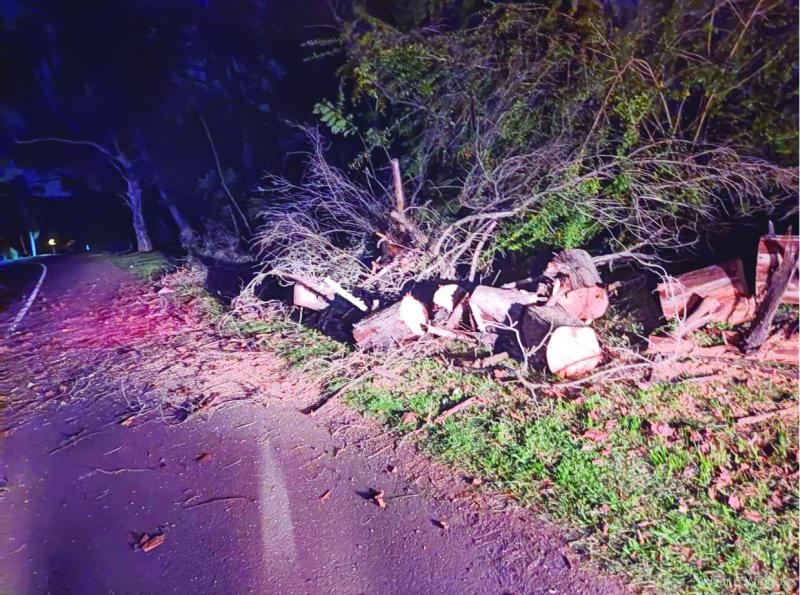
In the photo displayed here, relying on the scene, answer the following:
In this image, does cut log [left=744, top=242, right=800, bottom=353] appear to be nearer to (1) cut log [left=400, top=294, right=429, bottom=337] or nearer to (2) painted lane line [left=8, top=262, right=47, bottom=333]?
(1) cut log [left=400, top=294, right=429, bottom=337]

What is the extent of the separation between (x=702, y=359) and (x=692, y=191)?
2.07m

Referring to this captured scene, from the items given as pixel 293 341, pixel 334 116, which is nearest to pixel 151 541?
pixel 293 341

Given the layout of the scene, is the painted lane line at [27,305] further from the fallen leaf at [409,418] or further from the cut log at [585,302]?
the cut log at [585,302]

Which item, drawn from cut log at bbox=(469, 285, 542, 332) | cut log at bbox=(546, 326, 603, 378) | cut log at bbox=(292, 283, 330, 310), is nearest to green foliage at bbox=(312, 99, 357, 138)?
cut log at bbox=(292, 283, 330, 310)

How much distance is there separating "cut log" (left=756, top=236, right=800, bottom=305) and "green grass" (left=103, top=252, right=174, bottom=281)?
10404mm

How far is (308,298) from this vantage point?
20.3 feet

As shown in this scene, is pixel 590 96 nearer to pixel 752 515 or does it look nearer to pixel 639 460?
pixel 639 460

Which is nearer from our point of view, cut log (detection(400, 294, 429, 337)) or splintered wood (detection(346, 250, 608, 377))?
splintered wood (detection(346, 250, 608, 377))

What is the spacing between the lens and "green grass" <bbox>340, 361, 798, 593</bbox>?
8.09 ft

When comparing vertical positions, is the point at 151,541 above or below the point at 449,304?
below

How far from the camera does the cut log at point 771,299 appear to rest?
4.18 metres

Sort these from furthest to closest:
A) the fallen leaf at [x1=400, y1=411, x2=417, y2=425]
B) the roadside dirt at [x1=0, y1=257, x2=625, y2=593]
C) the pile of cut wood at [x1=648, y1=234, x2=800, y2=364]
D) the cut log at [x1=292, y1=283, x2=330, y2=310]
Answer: the cut log at [x1=292, y1=283, x2=330, y2=310] < the pile of cut wood at [x1=648, y1=234, x2=800, y2=364] < the fallen leaf at [x1=400, y1=411, x2=417, y2=425] < the roadside dirt at [x1=0, y1=257, x2=625, y2=593]

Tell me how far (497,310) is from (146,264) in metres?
10.1

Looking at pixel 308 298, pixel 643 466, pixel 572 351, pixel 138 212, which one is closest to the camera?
pixel 643 466
